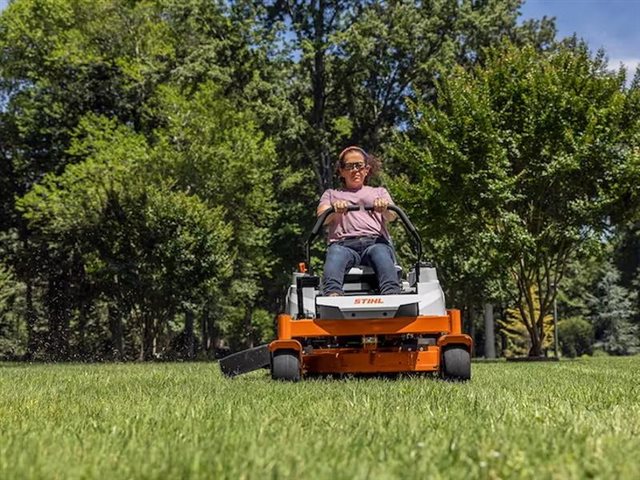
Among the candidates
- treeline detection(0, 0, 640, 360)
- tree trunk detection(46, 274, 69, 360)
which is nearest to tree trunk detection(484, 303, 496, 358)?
treeline detection(0, 0, 640, 360)

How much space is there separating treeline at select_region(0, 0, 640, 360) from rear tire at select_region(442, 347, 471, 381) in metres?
9.72

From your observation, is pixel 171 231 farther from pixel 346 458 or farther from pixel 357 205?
pixel 346 458

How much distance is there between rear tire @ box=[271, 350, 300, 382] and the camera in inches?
239

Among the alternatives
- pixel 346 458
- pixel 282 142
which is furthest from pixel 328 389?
pixel 282 142

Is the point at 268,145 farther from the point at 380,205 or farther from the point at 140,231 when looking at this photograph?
the point at 380,205

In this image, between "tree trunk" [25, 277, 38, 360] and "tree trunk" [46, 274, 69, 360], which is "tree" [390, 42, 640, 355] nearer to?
"tree trunk" [25, 277, 38, 360]

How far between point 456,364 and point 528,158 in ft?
36.6

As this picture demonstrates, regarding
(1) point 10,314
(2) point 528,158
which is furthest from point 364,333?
(1) point 10,314

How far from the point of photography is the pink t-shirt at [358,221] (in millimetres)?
6773

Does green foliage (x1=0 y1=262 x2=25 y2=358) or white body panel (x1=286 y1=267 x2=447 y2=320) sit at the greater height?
green foliage (x1=0 y1=262 x2=25 y2=358)

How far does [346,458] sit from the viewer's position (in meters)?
2.32

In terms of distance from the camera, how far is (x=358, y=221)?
22.4 feet

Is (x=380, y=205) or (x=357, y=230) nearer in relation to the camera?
(x=380, y=205)

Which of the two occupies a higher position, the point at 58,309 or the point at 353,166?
the point at 353,166
